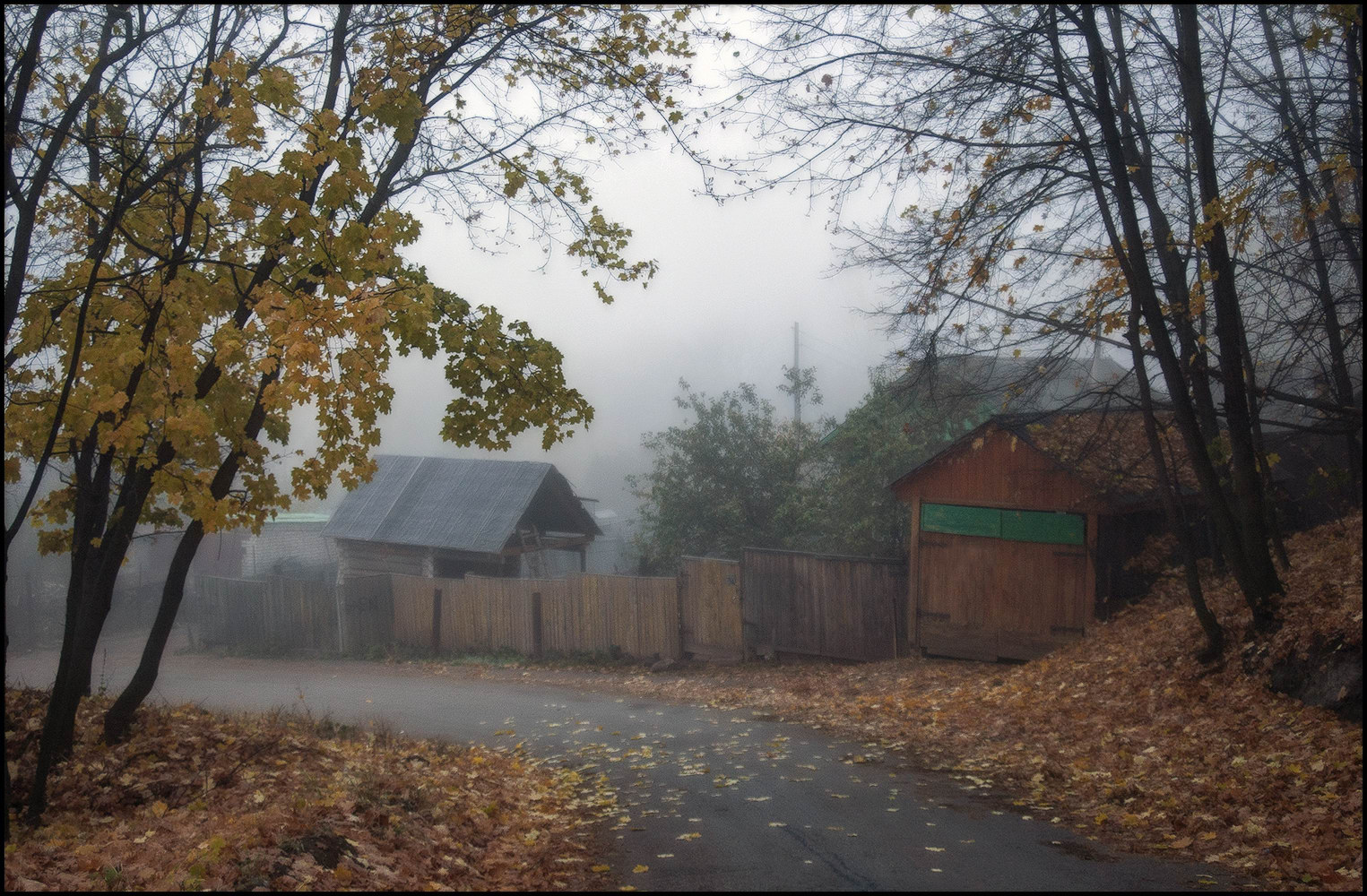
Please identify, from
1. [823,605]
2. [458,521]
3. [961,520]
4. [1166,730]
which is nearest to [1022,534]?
[961,520]

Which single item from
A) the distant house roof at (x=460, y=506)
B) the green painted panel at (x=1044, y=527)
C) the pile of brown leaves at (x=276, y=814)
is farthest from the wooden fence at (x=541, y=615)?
the pile of brown leaves at (x=276, y=814)

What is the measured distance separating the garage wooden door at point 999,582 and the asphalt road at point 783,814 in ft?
15.8

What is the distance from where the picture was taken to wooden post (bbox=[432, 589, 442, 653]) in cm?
2305

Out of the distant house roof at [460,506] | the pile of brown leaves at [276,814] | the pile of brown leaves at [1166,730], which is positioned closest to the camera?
the pile of brown leaves at [276,814]

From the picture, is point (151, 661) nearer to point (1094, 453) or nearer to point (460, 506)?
Result: point (1094, 453)

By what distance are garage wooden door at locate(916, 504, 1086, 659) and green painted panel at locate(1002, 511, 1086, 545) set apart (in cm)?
Answer: 1

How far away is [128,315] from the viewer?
20.1ft

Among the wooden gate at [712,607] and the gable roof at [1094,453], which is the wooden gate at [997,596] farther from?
the wooden gate at [712,607]

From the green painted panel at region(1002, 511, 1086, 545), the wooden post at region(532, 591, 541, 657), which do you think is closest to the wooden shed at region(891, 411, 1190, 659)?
the green painted panel at region(1002, 511, 1086, 545)

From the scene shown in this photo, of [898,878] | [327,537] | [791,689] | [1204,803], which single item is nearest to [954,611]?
[791,689]

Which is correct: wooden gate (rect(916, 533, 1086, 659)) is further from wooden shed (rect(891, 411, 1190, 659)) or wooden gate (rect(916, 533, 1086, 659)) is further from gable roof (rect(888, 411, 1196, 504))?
gable roof (rect(888, 411, 1196, 504))

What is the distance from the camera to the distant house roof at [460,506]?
24.8 meters

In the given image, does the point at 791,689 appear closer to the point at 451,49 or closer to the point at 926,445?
the point at 926,445

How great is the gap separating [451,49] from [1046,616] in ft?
38.8
